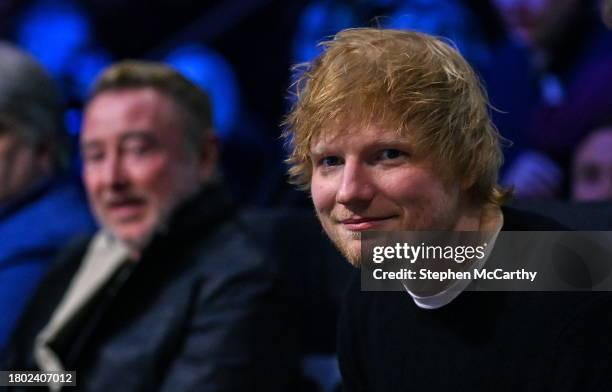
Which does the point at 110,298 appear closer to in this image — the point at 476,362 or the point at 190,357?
the point at 190,357

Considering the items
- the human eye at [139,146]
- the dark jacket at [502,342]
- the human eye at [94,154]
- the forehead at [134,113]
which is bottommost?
the dark jacket at [502,342]

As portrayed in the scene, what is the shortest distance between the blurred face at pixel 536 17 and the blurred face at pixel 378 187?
44.0 inches

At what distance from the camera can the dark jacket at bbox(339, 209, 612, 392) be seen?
99 cm

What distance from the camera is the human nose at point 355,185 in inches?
40.0

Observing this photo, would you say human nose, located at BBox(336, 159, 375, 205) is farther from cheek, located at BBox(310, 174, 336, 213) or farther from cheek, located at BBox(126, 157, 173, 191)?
cheek, located at BBox(126, 157, 173, 191)

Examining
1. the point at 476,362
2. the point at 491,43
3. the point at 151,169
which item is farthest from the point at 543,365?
the point at 491,43

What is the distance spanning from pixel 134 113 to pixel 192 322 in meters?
0.47

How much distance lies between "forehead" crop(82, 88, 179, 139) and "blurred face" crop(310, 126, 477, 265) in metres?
0.92

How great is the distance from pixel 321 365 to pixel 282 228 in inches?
11.9

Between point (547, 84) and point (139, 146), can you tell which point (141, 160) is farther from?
point (547, 84)

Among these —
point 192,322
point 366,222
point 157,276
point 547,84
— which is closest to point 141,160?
point 157,276

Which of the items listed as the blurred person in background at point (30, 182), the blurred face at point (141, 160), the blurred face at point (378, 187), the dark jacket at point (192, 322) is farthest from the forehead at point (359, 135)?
the blurred person in background at point (30, 182)

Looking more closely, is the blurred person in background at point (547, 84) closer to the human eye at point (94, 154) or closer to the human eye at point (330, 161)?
the human eye at point (94, 154)

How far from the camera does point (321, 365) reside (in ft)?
5.69
